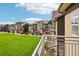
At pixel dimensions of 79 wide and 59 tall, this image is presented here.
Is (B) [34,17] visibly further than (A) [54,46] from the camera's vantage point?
No

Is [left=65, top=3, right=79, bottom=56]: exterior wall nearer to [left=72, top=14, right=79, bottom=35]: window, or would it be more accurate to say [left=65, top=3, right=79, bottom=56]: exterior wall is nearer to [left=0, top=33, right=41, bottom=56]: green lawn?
[left=72, top=14, right=79, bottom=35]: window

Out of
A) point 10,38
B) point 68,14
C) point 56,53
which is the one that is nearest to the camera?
point 10,38

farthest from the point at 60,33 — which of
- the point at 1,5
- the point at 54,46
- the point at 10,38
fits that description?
the point at 1,5

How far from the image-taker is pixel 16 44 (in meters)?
4.00

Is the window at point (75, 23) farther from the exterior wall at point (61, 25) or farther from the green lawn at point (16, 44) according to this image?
the green lawn at point (16, 44)

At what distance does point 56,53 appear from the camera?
4289 mm

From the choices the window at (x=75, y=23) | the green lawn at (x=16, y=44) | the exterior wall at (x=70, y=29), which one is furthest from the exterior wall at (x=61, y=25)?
the green lawn at (x=16, y=44)

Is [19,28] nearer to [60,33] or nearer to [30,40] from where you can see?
[30,40]

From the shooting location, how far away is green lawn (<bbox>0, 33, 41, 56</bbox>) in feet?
13.0

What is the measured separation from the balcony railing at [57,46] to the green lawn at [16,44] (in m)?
0.18

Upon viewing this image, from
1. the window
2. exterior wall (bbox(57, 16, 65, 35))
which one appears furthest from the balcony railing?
the window

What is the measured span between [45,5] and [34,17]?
1.02 feet

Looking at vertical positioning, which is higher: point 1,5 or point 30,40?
point 1,5

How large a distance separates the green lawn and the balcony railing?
0.18 m
